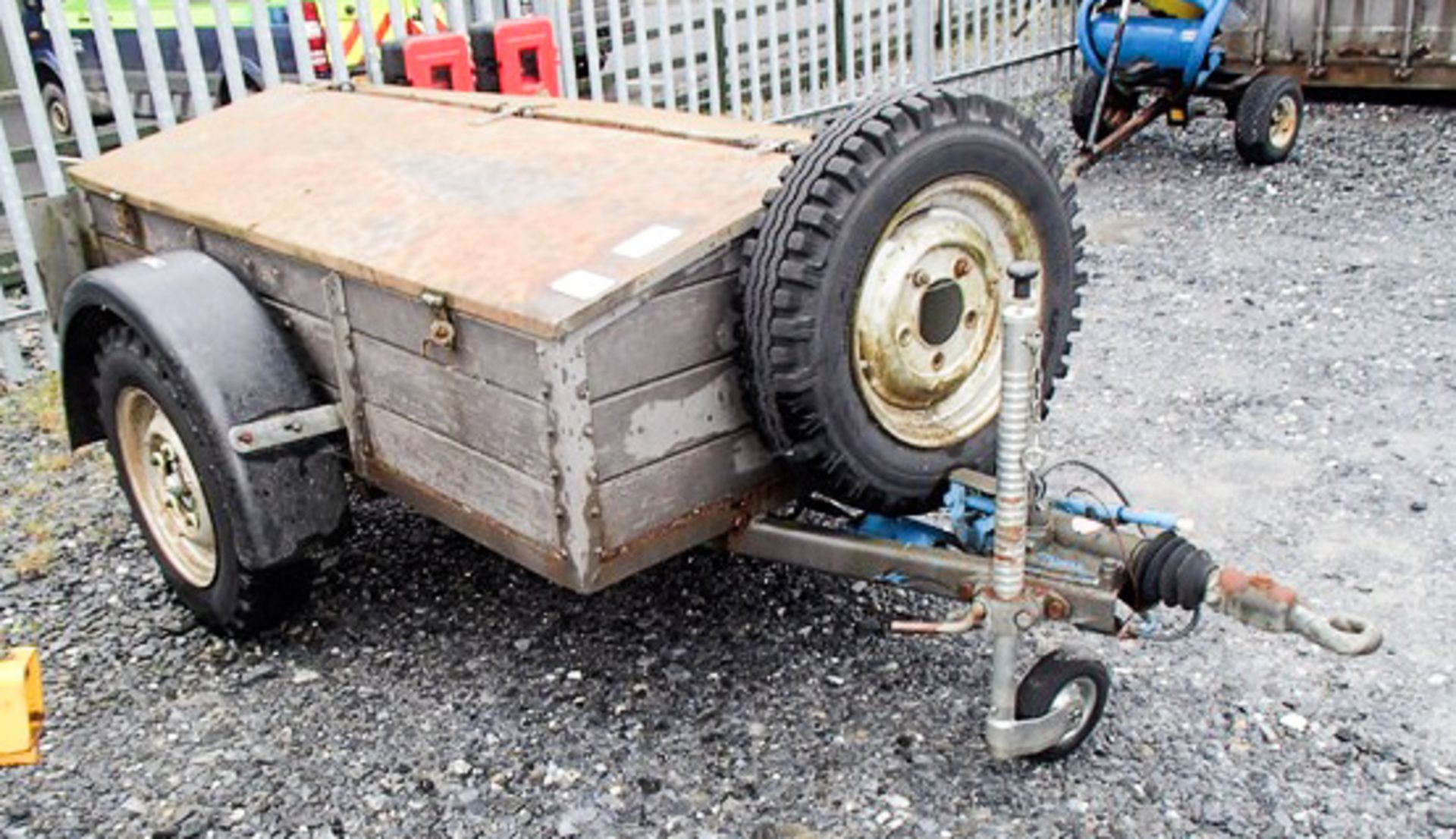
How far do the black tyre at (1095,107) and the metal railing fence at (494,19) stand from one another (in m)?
1.11

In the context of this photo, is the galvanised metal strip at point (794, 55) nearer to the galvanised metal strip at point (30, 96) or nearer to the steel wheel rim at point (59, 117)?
the galvanised metal strip at point (30, 96)

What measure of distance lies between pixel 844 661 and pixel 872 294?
1015 mm

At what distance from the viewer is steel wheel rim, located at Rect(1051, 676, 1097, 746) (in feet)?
9.78

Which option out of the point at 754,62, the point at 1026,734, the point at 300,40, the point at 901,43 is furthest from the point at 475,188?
the point at 901,43

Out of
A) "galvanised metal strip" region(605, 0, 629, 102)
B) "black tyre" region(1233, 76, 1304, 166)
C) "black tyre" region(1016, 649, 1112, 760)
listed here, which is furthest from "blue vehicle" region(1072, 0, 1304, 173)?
"black tyre" region(1016, 649, 1112, 760)

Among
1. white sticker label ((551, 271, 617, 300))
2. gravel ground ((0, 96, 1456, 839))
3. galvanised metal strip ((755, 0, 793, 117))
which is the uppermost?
white sticker label ((551, 271, 617, 300))

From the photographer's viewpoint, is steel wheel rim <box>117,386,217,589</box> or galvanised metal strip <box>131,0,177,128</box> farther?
galvanised metal strip <box>131,0,177,128</box>

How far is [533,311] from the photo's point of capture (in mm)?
2631

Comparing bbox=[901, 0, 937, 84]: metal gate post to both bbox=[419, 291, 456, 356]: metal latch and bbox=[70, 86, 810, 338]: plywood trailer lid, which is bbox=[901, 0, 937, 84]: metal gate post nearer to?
bbox=[70, 86, 810, 338]: plywood trailer lid

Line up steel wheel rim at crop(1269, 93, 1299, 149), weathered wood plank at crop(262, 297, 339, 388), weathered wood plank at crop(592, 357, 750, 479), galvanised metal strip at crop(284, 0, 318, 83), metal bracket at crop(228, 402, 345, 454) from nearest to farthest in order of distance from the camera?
weathered wood plank at crop(592, 357, 750, 479)
metal bracket at crop(228, 402, 345, 454)
weathered wood plank at crop(262, 297, 339, 388)
galvanised metal strip at crop(284, 0, 318, 83)
steel wheel rim at crop(1269, 93, 1299, 149)

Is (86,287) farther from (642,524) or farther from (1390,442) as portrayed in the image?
(1390,442)

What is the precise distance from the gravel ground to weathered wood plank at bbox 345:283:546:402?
71cm

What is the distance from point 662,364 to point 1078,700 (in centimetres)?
115

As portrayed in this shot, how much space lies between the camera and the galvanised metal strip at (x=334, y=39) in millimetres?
6430
